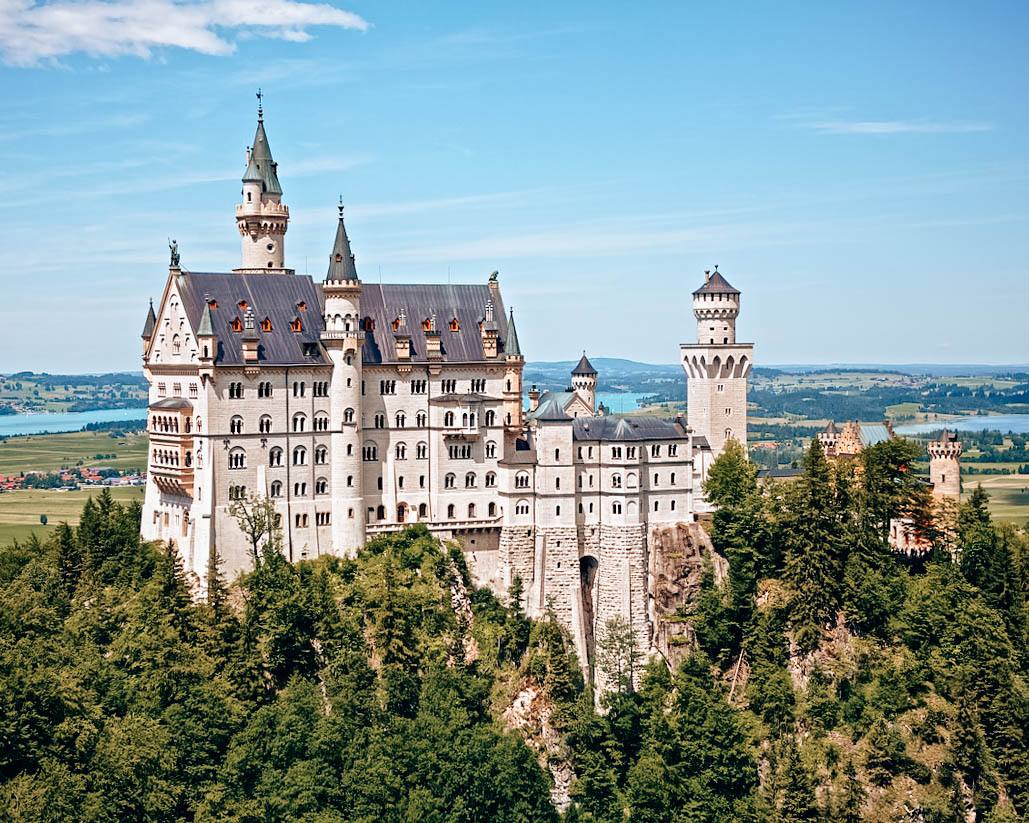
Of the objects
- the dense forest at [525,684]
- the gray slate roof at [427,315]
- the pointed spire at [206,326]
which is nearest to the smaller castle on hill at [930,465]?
the dense forest at [525,684]

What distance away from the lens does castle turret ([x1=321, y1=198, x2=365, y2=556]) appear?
312ft

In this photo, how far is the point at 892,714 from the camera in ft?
286

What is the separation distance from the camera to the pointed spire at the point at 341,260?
95.4 meters

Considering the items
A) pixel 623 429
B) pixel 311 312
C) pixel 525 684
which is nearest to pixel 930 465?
pixel 623 429

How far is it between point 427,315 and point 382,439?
33.1 ft

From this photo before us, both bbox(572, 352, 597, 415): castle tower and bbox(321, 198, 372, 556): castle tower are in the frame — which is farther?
bbox(572, 352, 597, 415): castle tower

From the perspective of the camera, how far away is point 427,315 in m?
102

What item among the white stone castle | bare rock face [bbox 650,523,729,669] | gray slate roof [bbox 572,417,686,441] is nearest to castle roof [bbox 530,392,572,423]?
the white stone castle

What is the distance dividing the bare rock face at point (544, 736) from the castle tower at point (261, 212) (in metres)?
36.9

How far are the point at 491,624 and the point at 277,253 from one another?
32523mm

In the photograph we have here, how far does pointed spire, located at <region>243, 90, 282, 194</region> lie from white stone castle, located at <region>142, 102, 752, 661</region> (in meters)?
0.17

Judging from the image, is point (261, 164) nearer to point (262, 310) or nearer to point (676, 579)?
point (262, 310)

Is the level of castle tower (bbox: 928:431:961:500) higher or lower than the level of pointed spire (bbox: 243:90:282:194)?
lower

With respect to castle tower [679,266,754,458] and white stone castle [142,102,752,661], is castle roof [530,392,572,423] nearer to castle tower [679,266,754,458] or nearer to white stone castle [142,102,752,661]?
white stone castle [142,102,752,661]
